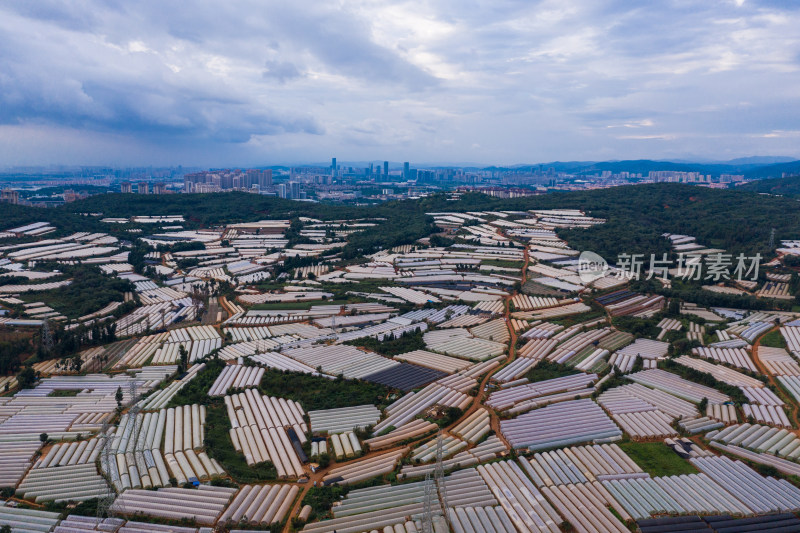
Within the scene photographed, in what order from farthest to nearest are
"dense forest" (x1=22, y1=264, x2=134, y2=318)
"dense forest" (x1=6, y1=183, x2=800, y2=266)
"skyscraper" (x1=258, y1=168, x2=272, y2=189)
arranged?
"skyscraper" (x1=258, y1=168, x2=272, y2=189) < "dense forest" (x1=6, y1=183, x2=800, y2=266) < "dense forest" (x1=22, y1=264, x2=134, y2=318)

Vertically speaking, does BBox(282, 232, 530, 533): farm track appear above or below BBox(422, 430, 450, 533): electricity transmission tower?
below

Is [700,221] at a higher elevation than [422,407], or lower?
higher

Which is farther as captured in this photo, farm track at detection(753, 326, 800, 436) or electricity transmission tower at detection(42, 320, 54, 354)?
electricity transmission tower at detection(42, 320, 54, 354)

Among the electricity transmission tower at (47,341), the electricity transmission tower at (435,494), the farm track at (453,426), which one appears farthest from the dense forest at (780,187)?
the electricity transmission tower at (47,341)

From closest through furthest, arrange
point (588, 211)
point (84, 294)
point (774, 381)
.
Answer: point (774, 381) → point (84, 294) → point (588, 211)

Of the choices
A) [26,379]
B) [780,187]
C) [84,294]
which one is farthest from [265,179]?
[26,379]

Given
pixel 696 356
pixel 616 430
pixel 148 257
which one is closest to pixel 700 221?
pixel 696 356

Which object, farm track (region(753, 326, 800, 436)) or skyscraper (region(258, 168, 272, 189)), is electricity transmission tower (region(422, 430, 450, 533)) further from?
skyscraper (region(258, 168, 272, 189))

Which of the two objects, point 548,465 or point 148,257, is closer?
point 548,465

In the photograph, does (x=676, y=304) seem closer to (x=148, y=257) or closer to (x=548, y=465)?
(x=548, y=465)

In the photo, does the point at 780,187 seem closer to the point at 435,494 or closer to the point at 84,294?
the point at 435,494

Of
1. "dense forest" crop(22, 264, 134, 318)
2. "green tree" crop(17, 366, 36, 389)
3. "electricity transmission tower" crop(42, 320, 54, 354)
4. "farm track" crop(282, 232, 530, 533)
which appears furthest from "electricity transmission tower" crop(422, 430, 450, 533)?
"dense forest" crop(22, 264, 134, 318)
